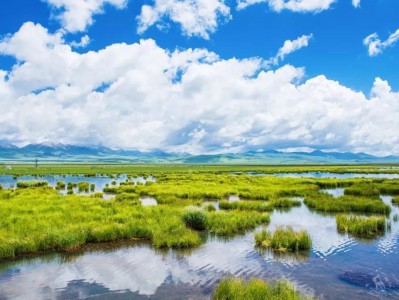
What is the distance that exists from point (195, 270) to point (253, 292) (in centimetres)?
439

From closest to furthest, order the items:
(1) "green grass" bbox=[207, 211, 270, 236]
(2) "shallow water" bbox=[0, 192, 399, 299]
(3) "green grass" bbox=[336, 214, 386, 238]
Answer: (2) "shallow water" bbox=[0, 192, 399, 299] → (3) "green grass" bbox=[336, 214, 386, 238] → (1) "green grass" bbox=[207, 211, 270, 236]

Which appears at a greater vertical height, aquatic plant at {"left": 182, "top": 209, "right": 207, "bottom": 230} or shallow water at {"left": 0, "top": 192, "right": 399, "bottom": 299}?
aquatic plant at {"left": 182, "top": 209, "right": 207, "bottom": 230}

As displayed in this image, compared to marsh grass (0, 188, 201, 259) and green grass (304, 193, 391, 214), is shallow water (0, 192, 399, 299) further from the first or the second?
green grass (304, 193, 391, 214)

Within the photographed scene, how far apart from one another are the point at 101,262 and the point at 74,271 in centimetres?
148

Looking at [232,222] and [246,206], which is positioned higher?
[232,222]

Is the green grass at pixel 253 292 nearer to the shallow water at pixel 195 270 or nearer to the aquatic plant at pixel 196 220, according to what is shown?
the shallow water at pixel 195 270

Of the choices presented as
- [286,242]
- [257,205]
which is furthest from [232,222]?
[257,205]

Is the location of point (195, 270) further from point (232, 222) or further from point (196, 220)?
point (232, 222)

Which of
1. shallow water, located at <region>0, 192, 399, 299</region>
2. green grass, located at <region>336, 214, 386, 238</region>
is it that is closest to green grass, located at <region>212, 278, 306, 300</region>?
shallow water, located at <region>0, 192, 399, 299</region>

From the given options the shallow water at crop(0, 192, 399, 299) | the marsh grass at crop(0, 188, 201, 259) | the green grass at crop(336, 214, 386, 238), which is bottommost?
the shallow water at crop(0, 192, 399, 299)

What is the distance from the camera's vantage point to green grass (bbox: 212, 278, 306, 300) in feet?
38.1

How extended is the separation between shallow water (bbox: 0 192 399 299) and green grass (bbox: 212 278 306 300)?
2.79 feet

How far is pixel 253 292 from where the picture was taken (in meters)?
11.9

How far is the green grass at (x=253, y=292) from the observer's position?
11.6 meters
